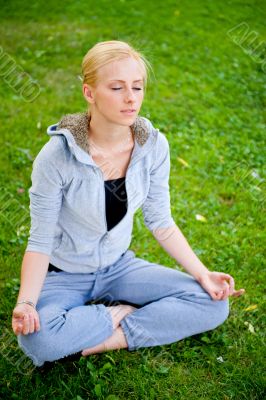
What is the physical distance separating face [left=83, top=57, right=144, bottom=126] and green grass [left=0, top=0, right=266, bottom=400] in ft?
4.45

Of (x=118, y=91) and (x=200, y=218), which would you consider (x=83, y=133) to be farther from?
(x=200, y=218)

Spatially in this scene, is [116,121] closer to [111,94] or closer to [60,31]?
[111,94]

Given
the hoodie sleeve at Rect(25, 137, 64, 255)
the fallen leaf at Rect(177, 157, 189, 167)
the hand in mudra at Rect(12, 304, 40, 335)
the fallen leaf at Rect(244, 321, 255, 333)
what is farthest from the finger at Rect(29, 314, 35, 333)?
the fallen leaf at Rect(177, 157, 189, 167)

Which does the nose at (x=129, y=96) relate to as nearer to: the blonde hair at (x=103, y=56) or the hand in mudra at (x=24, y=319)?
the blonde hair at (x=103, y=56)

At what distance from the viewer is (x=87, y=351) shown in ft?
8.36

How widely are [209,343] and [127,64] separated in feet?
5.52

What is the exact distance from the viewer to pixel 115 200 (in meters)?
2.50

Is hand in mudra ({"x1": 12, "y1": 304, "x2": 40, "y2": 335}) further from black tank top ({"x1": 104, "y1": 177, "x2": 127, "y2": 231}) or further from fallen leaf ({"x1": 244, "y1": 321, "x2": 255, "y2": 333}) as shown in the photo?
fallen leaf ({"x1": 244, "y1": 321, "x2": 255, "y2": 333})

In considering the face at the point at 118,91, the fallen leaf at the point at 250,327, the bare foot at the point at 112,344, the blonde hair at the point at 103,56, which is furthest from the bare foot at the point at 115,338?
the blonde hair at the point at 103,56

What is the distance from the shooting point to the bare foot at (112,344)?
8.40 feet

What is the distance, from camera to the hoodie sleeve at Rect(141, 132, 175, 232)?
262 centimetres

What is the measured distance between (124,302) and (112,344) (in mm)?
271

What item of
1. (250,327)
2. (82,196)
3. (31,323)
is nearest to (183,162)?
(250,327)

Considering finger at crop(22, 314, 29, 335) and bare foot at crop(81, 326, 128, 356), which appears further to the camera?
bare foot at crop(81, 326, 128, 356)
